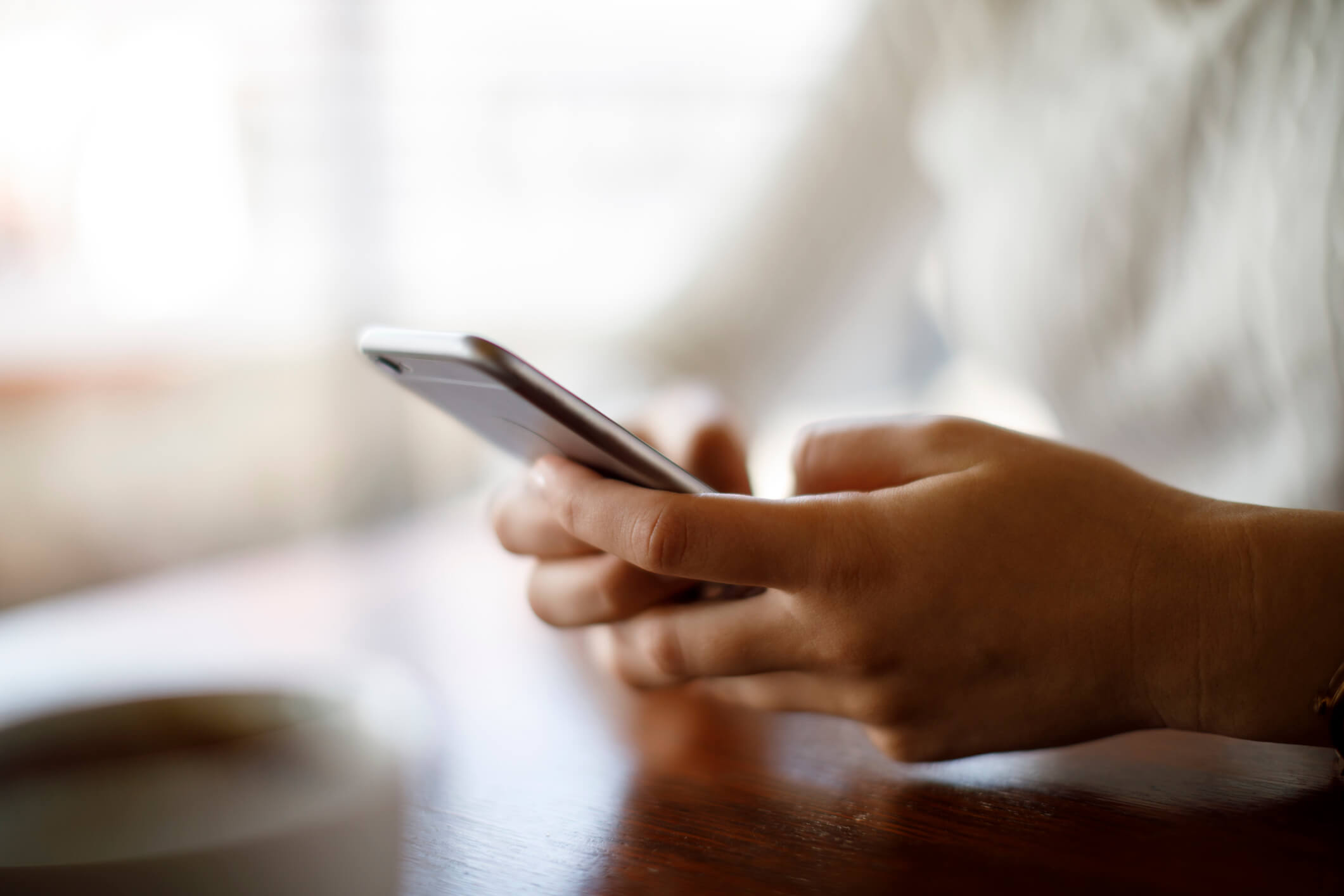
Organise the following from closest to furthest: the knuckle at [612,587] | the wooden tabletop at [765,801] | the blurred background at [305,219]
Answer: the wooden tabletop at [765,801] < the knuckle at [612,587] < the blurred background at [305,219]

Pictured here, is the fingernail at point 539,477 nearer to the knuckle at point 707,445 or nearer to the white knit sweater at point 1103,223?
the knuckle at point 707,445

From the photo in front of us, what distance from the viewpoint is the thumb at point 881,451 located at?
32 centimetres

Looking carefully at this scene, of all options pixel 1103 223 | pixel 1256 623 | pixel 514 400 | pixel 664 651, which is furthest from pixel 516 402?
pixel 1103 223

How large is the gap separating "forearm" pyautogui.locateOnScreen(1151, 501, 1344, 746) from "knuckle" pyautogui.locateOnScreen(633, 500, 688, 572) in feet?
0.48

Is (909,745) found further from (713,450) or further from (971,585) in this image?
(713,450)

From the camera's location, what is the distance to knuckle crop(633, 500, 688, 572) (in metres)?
0.28

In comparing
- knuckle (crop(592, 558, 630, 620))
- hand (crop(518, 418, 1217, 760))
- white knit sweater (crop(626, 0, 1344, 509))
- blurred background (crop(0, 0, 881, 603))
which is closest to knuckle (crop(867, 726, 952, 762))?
hand (crop(518, 418, 1217, 760))

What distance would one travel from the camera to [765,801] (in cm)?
30

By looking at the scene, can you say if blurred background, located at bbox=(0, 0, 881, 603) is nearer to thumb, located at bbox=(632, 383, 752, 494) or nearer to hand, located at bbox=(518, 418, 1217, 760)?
thumb, located at bbox=(632, 383, 752, 494)

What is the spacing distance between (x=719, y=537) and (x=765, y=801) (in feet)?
0.29

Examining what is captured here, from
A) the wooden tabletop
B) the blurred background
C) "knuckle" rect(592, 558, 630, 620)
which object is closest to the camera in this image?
the wooden tabletop

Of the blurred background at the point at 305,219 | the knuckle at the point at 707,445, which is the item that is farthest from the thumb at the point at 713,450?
the blurred background at the point at 305,219

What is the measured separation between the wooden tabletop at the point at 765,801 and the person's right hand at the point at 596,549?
5cm

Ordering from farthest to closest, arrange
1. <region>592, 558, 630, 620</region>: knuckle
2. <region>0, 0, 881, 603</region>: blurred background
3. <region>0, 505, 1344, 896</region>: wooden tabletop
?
<region>0, 0, 881, 603</region>: blurred background → <region>592, 558, 630, 620</region>: knuckle → <region>0, 505, 1344, 896</region>: wooden tabletop
